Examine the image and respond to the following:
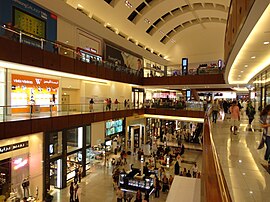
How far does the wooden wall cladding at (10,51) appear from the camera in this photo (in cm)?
896

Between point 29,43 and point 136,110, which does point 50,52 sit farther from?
point 136,110

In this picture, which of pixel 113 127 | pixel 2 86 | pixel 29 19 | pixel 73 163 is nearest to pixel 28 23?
pixel 29 19

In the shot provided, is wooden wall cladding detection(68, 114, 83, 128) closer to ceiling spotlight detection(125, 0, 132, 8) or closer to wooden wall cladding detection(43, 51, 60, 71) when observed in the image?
wooden wall cladding detection(43, 51, 60, 71)

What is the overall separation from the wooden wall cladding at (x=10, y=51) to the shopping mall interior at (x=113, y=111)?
0.15 ft

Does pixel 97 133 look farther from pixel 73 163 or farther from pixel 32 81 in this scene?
pixel 32 81

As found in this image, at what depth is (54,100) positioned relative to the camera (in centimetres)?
1520

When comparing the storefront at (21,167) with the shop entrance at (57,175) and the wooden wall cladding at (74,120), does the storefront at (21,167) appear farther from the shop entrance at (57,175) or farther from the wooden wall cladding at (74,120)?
the wooden wall cladding at (74,120)

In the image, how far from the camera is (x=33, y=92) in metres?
13.5

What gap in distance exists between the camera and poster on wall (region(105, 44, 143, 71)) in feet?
78.5

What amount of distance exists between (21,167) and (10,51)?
5.99 m

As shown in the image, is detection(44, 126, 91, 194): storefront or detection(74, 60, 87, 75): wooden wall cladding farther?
detection(74, 60, 87, 75): wooden wall cladding

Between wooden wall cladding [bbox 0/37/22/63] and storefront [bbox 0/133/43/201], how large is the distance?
386 cm

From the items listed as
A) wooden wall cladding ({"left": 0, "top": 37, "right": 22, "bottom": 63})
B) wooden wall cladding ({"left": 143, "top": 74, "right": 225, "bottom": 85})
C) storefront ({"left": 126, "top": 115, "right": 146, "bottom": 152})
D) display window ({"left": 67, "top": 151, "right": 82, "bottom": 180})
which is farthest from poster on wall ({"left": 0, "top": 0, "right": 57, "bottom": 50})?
wooden wall cladding ({"left": 143, "top": 74, "right": 225, "bottom": 85})

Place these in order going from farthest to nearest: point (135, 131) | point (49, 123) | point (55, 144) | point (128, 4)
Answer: point (135, 131) → point (128, 4) → point (55, 144) → point (49, 123)
